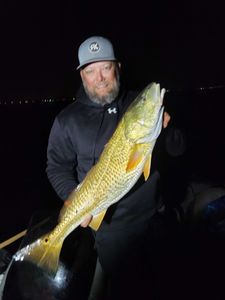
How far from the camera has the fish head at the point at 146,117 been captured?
3.02m

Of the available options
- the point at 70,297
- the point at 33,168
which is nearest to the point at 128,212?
the point at 70,297

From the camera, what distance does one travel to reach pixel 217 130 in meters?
27.9

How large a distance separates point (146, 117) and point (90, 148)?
0.82m

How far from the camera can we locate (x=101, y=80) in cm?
Result: 345

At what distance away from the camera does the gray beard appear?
3566 mm

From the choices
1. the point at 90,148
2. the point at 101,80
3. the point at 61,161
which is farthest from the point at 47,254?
the point at 101,80

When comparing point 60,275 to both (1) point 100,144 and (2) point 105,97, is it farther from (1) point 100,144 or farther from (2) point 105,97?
(2) point 105,97

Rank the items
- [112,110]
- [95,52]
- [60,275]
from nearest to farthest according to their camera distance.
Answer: [95,52]
[112,110]
[60,275]

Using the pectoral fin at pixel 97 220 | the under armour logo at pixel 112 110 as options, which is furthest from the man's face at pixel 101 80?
the pectoral fin at pixel 97 220

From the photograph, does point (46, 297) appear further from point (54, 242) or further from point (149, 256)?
point (149, 256)

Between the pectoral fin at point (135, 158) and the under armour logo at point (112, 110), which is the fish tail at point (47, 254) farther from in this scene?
the under armour logo at point (112, 110)

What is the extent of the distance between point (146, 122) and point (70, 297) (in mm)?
1852

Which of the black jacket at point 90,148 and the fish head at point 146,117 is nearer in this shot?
the fish head at point 146,117

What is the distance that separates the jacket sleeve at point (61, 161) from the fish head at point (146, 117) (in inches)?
33.2
